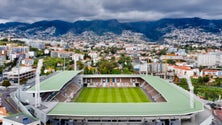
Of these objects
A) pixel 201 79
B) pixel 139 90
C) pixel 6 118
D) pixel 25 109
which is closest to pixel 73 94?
pixel 139 90

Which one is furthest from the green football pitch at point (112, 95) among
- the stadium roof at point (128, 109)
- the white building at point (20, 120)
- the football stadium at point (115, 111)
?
the white building at point (20, 120)

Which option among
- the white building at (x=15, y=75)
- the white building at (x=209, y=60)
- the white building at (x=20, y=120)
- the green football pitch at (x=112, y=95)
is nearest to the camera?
the white building at (x=20, y=120)

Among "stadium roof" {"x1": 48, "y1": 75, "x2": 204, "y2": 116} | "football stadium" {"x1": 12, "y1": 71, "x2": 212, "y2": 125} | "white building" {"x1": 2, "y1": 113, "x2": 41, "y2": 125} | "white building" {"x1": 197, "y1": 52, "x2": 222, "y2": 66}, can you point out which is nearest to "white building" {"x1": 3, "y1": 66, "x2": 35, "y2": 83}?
"football stadium" {"x1": 12, "y1": 71, "x2": 212, "y2": 125}

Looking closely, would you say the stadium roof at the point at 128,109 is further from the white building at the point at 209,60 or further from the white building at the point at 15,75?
the white building at the point at 209,60

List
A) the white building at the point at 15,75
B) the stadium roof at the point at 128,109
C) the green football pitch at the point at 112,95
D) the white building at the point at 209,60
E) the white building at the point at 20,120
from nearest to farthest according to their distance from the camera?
the white building at the point at 20,120 → the stadium roof at the point at 128,109 → the green football pitch at the point at 112,95 → the white building at the point at 15,75 → the white building at the point at 209,60

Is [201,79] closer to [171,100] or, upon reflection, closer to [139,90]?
[139,90]

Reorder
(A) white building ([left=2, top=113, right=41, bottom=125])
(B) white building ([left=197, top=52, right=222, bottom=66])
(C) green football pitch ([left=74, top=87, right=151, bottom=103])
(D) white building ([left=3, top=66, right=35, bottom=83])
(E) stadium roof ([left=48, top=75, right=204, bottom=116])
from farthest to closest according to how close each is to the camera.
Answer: (B) white building ([left=197, top=52, right=222, bottom=66]), (D) white building ([left=3, top=66, right=35, bottom=83]), (C) green football pitch ([left=74, top=87, right=151, bottom=103]), (E) stadium roof ([left=48, top=75, right=204, bottom=116]), (A) white building ([left=2, top=113, right=41, bottom=125])

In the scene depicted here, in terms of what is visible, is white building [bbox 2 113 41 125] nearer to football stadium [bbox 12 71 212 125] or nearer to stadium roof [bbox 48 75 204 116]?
football stadium [bbox 12 71 212 125]

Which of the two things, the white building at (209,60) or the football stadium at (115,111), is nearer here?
the football stadium at (115,111)
